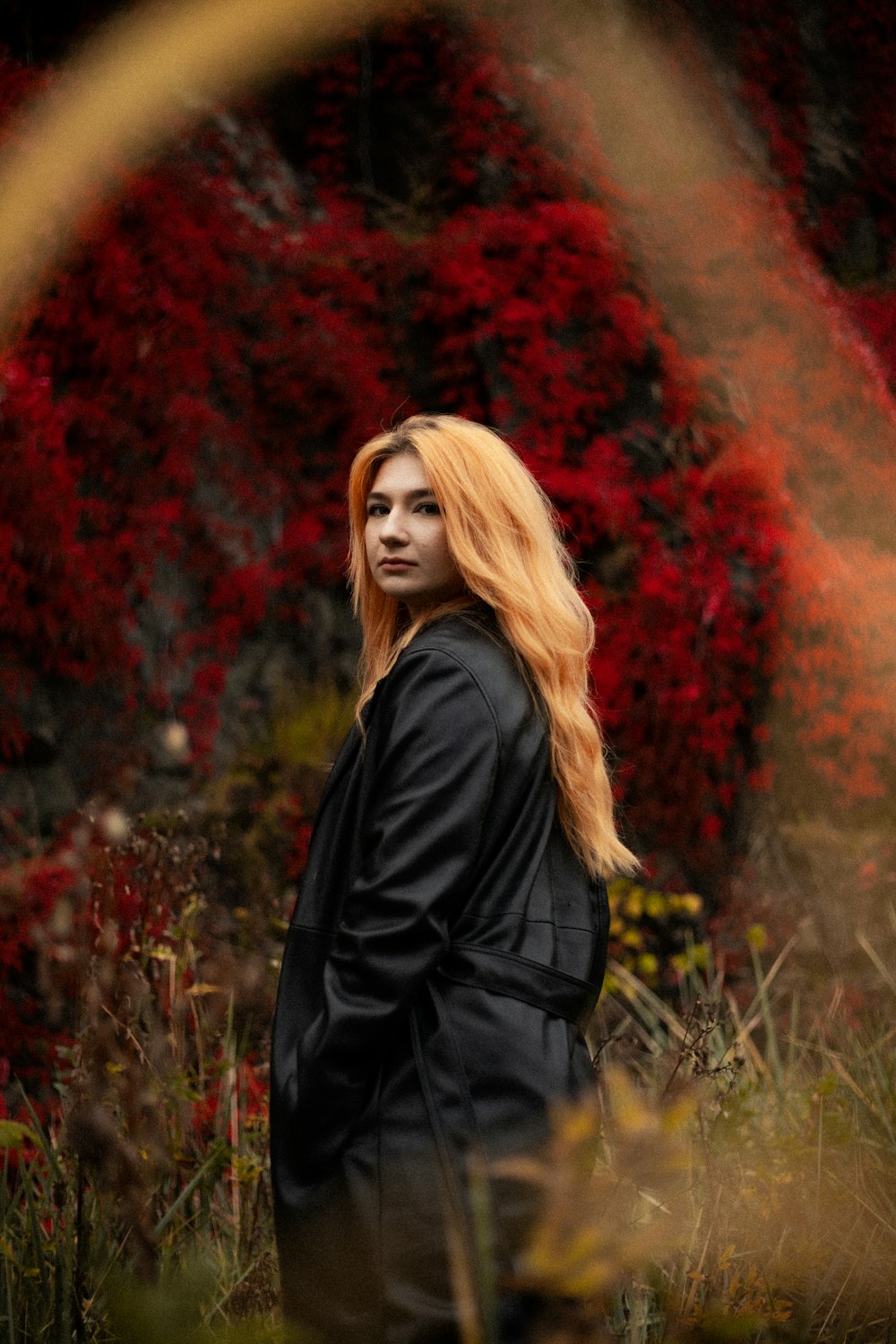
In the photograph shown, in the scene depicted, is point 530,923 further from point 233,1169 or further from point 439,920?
point 233,1169

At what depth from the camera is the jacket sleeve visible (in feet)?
5.16

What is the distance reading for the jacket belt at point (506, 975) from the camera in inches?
64.9

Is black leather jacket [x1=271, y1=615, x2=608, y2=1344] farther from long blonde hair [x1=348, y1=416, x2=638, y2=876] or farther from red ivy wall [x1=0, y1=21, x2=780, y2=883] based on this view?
red ivy wall [x1=0, y1=21, x2=780, y2=883]

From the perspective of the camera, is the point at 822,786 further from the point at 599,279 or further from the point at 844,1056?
the point at 599,279

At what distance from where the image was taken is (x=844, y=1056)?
3291mm

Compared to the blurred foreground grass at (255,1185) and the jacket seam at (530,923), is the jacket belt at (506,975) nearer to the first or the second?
the jacket seam at (530,923)

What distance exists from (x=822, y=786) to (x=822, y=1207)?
8.19 ft

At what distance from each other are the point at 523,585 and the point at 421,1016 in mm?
708

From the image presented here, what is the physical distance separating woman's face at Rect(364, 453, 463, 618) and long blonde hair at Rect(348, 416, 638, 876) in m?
0.02

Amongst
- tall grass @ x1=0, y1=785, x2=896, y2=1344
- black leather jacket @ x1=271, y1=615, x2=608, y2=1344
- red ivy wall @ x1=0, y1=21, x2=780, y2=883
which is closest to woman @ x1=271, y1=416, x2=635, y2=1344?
black leather jacket @ x1=271, y1=615, x2=608, y2=1344

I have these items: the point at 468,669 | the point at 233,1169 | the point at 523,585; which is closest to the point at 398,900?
the point at 468,669

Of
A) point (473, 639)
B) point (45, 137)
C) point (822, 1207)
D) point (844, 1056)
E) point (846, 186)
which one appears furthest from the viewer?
point (846, 186)

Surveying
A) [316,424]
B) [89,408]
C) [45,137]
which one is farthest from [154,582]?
[45,137]

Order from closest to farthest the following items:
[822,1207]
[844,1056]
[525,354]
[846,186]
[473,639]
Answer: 1. [473,639]
2. [822,1207]
3. [844,1056]
4. [525,354]
5. [846,186]
